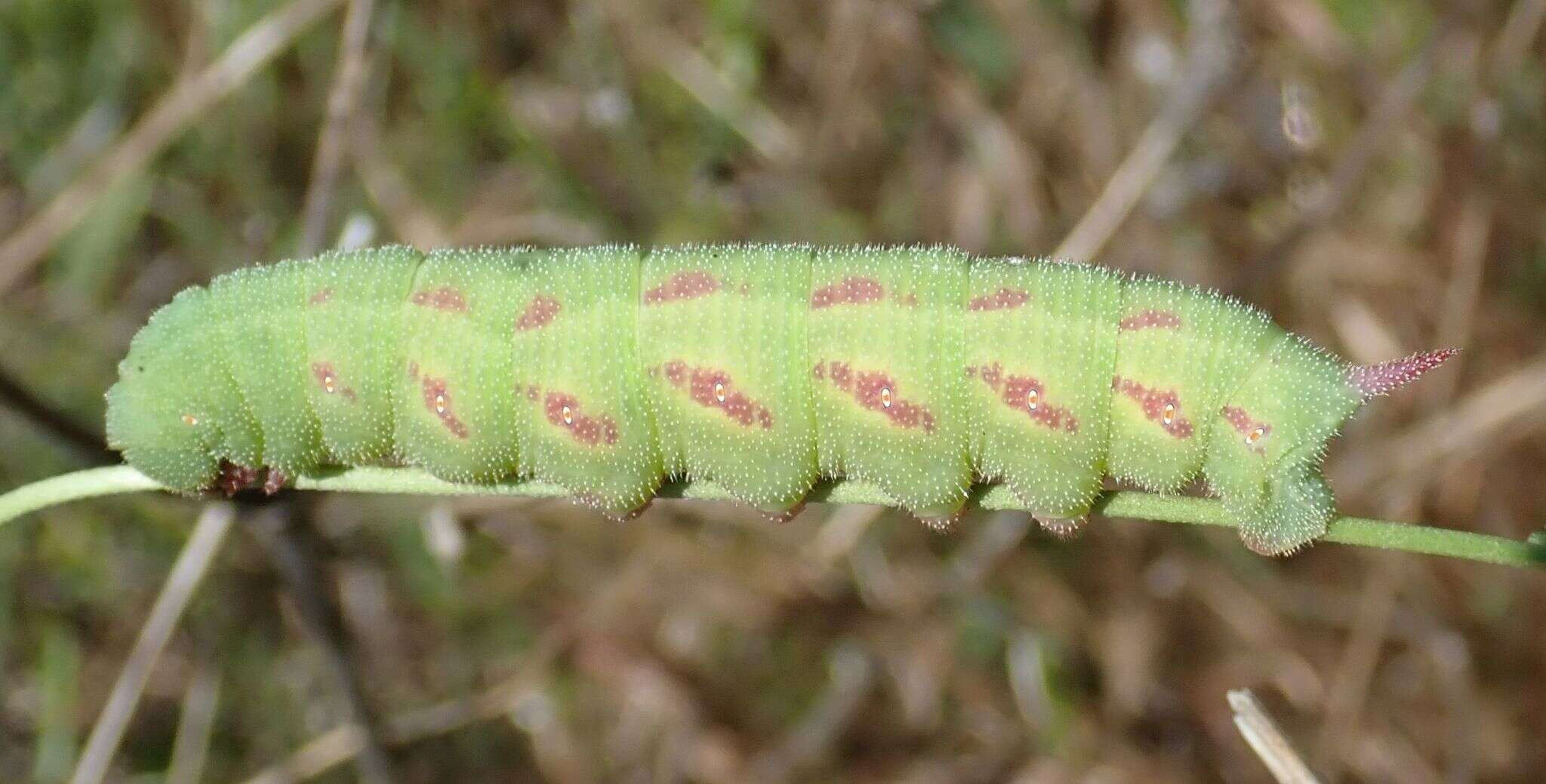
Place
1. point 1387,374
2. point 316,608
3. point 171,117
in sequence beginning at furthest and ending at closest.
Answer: point 171,117 → point 316,608 → point 1387,374

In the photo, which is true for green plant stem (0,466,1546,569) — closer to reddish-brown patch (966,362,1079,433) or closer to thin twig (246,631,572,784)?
reddish-brown patch (966,362,1079,433)

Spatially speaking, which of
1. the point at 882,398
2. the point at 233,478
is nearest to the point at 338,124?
the point at 233,478

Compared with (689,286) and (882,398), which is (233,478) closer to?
(689,286)

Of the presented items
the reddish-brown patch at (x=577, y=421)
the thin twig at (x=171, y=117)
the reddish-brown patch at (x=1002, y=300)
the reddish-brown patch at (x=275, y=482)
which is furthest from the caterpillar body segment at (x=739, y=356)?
the thin twig at (x=171, y=117)

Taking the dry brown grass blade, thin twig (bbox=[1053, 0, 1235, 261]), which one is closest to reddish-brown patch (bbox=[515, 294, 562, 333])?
the dry brown grass blade

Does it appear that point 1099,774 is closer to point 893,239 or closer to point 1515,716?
point 1515,716
